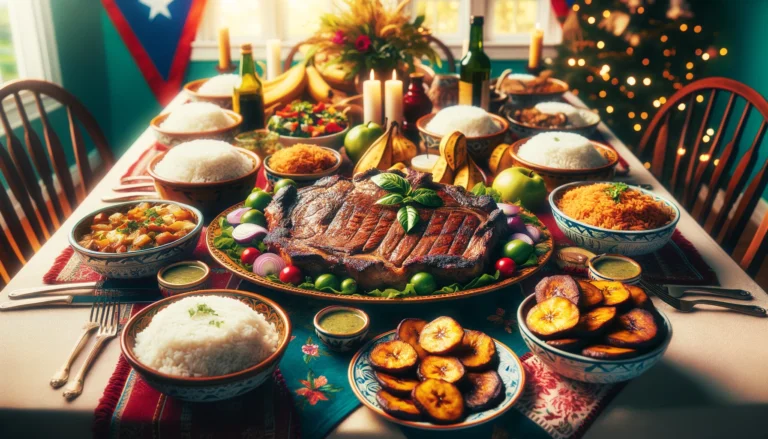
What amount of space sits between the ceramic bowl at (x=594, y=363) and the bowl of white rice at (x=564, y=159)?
3.41 feet

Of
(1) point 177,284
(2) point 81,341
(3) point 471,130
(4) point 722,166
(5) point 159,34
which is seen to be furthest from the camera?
(5) point 159,34

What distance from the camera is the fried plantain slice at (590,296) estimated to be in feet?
4.59

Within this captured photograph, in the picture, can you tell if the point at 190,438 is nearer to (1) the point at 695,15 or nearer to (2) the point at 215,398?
(2) the point at 215,398

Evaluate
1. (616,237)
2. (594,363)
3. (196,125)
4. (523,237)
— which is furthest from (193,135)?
(594,363)

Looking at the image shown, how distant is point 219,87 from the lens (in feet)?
11.5

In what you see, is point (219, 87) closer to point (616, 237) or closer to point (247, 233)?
point (247, 233)

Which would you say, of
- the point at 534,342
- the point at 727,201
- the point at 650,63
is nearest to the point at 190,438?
the point at 534,342

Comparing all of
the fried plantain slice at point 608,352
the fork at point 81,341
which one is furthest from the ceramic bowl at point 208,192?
the fried plantain slice at point 608,352

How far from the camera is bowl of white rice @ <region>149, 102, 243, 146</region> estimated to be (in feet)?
8.73

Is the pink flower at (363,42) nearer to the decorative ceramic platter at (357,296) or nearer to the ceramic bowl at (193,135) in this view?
the ceramic bowl at (193,135)

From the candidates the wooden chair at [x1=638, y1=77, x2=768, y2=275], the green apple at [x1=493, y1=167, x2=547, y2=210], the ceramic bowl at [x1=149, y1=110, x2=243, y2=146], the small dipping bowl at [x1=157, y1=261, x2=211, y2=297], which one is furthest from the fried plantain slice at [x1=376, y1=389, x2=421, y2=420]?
the ceramic bowl at [x1=149, y1=110, x2=243, y2=146]

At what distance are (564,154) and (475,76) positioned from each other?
31.7 inches

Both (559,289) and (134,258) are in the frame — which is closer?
(559,289)

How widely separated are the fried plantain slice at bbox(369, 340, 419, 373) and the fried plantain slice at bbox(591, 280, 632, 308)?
17.5 inches
